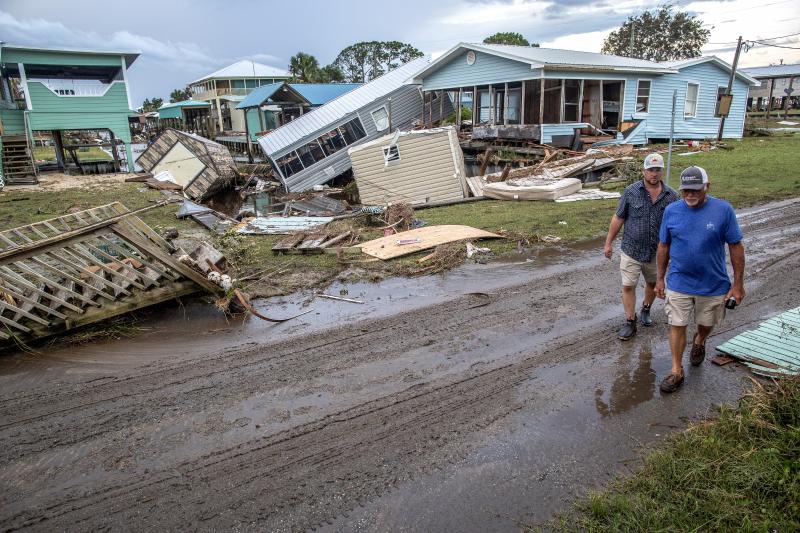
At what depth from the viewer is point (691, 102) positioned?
24500 millimetres

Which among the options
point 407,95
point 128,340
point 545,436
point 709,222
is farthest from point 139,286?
point 407,95

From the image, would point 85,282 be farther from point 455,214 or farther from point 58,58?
point 58,58

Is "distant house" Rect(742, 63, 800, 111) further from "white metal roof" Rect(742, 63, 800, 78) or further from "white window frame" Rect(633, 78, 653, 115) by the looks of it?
"white window frame" Rect(633, 78, 653, 115)

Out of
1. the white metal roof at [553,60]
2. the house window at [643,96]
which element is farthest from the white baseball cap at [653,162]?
the house window at [643,96]

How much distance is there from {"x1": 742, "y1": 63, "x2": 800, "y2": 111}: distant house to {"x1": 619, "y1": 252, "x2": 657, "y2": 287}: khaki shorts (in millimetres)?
51855

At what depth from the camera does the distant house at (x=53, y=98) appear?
2103 centimetres

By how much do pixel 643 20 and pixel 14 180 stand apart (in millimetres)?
66154

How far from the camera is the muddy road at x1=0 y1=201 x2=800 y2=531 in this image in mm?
3133

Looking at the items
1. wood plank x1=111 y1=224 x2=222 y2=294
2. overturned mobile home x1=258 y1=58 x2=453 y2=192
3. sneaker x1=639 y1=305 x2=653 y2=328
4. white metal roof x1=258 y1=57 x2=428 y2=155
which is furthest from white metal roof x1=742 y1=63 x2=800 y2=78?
wood plank x1=111 y1=224 x2=222 y2=294

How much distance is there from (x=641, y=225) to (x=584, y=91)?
21.1 meters

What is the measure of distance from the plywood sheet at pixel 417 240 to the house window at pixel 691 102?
67.5 ft

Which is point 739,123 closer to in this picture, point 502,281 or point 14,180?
point 502,281

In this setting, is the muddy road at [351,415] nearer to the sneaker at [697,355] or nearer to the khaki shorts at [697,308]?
the sneaker at [697,355]

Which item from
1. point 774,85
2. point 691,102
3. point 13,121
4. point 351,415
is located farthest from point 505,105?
point 774,85
